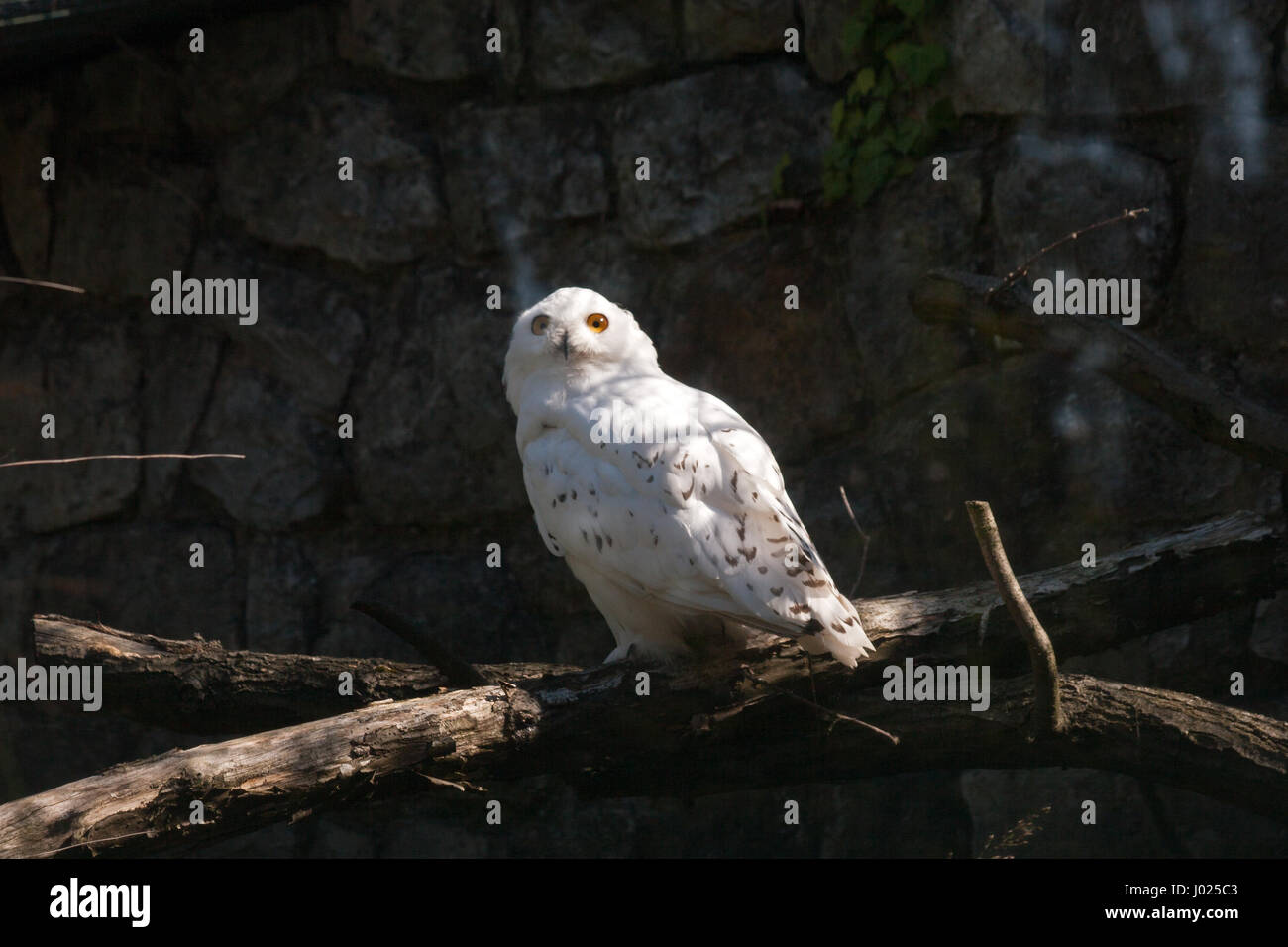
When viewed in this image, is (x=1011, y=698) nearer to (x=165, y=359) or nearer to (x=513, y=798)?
(x=513, y=798)

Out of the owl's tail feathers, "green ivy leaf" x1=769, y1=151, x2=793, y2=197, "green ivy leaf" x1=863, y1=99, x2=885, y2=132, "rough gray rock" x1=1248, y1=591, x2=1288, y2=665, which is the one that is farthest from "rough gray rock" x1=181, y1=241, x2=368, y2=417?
"rough gray rock" x1=1248, y1=591, x2=1288, y2=665

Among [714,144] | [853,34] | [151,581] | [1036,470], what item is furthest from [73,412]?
[1036,470]

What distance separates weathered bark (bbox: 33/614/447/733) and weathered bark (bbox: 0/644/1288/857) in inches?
20.1

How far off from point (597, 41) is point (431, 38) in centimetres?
68

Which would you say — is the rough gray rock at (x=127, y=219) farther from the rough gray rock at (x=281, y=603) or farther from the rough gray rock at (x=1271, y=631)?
the rough gray rock at (x=1271, y=631)

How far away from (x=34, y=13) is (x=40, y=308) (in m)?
1.29

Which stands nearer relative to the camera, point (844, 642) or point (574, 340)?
point (844, 642)

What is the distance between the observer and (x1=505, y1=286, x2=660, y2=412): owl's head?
335cm

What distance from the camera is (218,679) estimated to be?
3.28 m

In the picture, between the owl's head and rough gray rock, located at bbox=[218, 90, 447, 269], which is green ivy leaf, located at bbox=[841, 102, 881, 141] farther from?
rough gray rock, located at bbox=[218, 90, 447, 269]

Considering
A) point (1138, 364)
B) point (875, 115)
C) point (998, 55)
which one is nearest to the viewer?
point (1138, 364)

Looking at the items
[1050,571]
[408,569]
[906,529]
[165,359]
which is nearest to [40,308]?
[165,359]

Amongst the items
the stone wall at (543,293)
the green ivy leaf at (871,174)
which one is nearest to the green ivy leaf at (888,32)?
the stone wall at (543,293)

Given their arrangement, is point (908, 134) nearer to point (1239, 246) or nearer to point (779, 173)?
point (779, 173)
